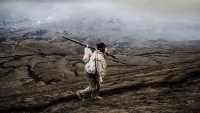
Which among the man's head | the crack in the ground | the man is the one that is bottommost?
the crack in the ground

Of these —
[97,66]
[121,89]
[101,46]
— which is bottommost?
[121,89]

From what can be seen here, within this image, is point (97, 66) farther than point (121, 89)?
No

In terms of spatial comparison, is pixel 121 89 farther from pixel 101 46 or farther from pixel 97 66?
pixel 101 46

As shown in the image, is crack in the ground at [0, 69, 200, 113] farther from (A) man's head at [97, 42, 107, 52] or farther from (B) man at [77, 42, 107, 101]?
(A) man's head at [97, 42, 107, 52]

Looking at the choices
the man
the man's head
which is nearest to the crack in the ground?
the man

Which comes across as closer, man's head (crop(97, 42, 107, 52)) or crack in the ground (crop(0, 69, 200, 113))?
man's head (crop(97, 42, 107, 52))

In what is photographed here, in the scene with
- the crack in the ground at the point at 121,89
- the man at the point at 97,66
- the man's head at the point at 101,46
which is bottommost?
the crack in the ground at the point at 121,89

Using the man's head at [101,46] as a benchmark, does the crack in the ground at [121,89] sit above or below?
below

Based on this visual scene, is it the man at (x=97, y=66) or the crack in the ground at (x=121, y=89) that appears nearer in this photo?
the man at (x=97, y=66)

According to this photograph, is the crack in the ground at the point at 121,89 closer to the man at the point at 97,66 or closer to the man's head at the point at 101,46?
the man at the point at 97,66

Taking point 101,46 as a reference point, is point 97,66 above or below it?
below

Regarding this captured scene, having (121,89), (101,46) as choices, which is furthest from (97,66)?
(121,89)

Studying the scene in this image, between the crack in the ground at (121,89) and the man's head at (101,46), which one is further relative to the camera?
the crack in the ground at (121,89)

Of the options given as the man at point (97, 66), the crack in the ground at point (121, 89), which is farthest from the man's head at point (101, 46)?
the crack in the ground at point (121, 89)
